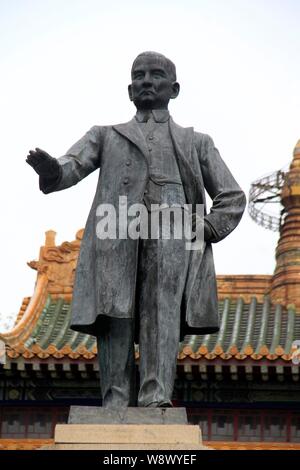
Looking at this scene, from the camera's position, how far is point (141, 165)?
12.4 meters

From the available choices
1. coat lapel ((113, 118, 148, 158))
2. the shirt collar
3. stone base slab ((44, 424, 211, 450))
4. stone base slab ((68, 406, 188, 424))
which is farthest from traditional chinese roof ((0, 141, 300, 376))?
stone base slab ((44, 424, 211, 450))

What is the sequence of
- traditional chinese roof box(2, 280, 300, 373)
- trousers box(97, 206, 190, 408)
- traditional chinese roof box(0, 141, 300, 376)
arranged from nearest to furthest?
trousers box(97, 206, 190, 408), traditional chinese roof box(2, 280, 300, 373), traditional chinese roof box(0, 141, 300, 376)

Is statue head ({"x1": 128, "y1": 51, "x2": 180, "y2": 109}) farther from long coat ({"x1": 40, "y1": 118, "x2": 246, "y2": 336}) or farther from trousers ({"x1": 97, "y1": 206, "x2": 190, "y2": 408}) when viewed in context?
trousers ({"x1": 97, "y1": 206, "x2": 190, "y2": 408})

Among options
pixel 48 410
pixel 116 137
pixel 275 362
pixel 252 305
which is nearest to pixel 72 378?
pixel 48 410

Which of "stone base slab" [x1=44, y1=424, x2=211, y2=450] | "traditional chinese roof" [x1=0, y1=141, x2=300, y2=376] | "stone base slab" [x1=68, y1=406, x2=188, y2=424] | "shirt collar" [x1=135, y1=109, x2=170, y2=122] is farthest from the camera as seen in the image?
"traditional chinese roof" [x1=0, y1=141, x2=300, y2=376]

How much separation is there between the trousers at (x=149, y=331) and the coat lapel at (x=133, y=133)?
64cm

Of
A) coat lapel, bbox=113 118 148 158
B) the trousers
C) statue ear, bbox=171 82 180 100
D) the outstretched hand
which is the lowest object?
the trousers

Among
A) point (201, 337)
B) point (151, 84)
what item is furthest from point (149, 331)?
point (201, 337)

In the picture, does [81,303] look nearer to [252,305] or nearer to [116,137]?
[116,137]

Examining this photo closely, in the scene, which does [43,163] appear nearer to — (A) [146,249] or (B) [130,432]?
(A) [146,249]

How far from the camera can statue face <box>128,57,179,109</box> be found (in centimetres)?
1264

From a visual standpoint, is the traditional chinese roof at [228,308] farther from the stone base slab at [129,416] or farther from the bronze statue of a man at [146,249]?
the stone base slab at [129,416]

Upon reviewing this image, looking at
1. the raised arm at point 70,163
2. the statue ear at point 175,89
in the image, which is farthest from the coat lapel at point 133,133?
the statue ear at point 175,89

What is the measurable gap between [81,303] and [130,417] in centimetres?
101
